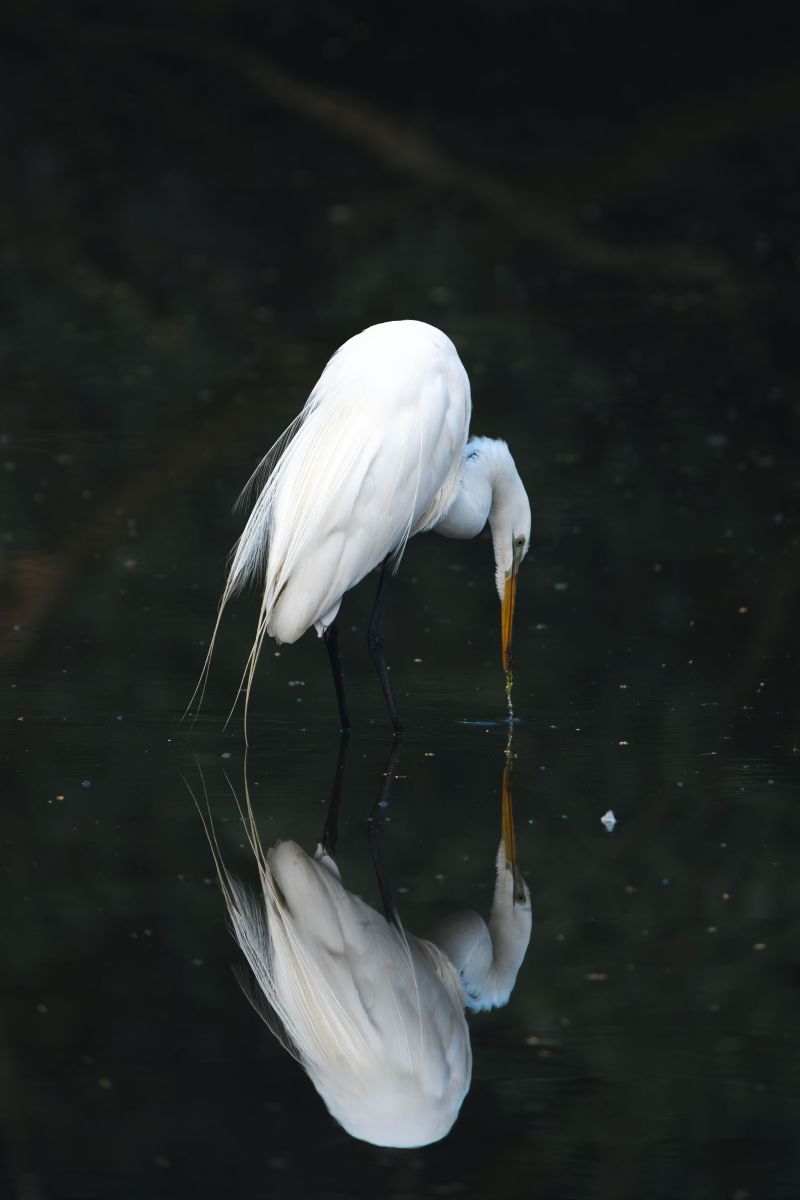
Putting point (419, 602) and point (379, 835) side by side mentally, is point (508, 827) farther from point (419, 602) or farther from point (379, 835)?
point (419, 602)

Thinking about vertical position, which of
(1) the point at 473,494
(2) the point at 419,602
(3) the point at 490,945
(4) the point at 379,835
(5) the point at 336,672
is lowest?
(2) the point at 419,602

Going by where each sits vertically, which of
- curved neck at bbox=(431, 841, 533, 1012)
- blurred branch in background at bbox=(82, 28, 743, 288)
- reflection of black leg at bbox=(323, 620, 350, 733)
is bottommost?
blurred branch in background at bbox=(82, 28, 743, 288)

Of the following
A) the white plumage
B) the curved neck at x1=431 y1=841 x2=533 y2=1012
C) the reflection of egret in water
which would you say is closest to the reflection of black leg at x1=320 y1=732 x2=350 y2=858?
the reflection of egret in water

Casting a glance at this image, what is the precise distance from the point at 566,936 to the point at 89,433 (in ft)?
20.3

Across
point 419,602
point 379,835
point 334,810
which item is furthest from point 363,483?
point 419,602

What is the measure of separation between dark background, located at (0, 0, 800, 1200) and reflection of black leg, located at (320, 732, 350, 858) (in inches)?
1.7

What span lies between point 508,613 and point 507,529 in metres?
0.28

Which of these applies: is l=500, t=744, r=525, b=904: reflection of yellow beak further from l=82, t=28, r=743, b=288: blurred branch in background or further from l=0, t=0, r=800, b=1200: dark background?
l=82, t=28, r=743, b=288: blurred branch in background

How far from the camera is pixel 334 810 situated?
18.0 ft

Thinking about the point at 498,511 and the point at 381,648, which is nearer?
the point at 381,648

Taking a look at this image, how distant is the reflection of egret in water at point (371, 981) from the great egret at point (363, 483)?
0.96 meters

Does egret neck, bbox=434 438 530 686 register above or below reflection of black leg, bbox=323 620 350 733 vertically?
above

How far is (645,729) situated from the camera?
6.21 m

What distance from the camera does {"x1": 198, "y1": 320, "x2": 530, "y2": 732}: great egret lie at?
5973mm
